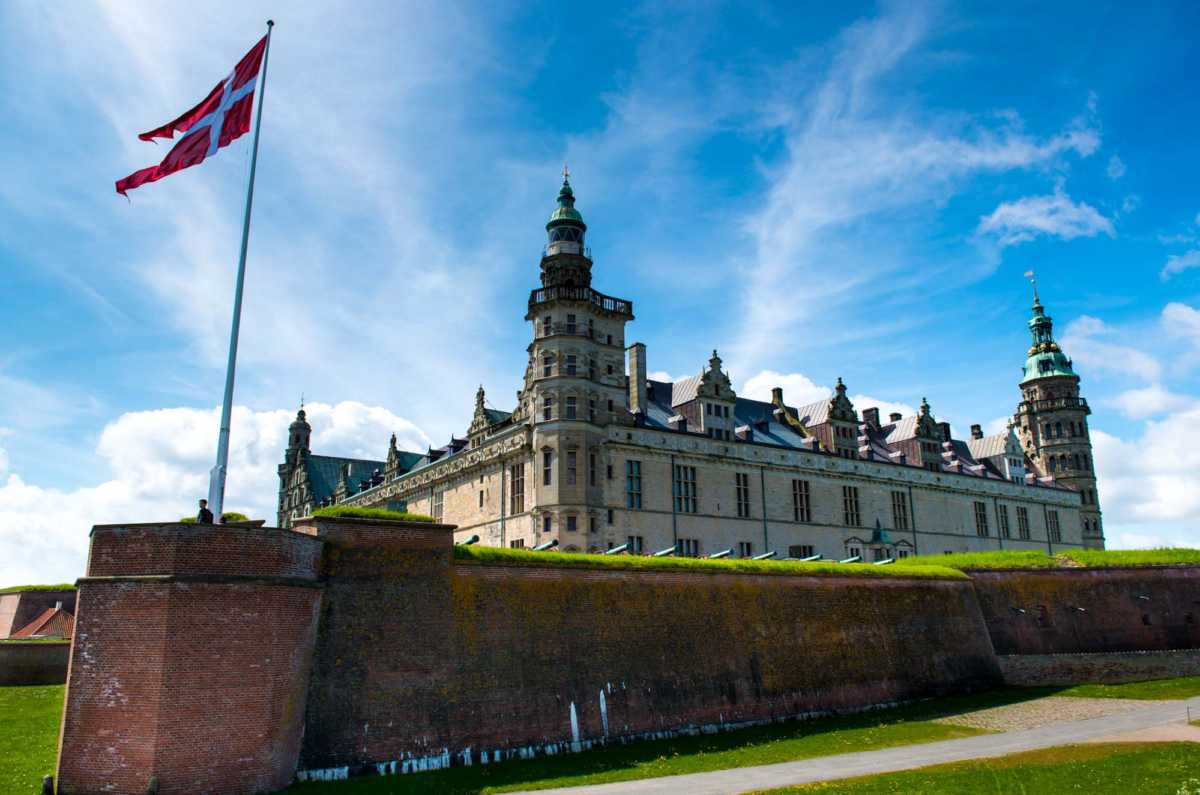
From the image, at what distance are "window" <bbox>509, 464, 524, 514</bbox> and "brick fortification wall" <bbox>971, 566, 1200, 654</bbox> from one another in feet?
80.0

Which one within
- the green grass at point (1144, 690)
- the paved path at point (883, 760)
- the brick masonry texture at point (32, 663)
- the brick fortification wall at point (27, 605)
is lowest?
the paved path at point (883, 760)

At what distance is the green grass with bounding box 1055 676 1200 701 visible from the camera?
121ft

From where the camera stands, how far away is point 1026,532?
7412cm

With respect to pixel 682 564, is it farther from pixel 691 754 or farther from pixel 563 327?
pixel 563 327

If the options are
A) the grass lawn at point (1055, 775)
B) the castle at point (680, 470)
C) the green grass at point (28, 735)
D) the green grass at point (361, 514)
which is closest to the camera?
the grass lawn at point (1055, 775)

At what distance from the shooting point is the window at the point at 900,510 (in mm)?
63156

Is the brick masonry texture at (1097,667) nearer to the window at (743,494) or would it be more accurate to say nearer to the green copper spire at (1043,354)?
the window at (743,494)

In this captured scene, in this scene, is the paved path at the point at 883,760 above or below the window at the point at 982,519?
below

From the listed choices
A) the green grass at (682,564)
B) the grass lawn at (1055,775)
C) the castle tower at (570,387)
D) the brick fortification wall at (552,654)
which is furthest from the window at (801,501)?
the grass lawn at (1055,775)

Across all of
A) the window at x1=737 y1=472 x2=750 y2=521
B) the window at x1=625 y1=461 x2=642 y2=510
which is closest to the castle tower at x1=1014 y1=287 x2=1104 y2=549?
the window at x1=737 y1=472 x2=750 y2=521

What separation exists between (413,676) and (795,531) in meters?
38.0

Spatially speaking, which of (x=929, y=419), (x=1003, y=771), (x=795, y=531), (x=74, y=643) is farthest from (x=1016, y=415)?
(x=74, y=643)

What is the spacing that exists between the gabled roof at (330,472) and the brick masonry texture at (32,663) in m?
49.0

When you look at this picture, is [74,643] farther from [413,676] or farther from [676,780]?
[676,780]
